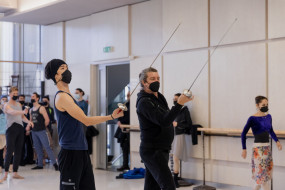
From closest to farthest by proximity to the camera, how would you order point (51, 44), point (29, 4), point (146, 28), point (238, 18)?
1. point (238, 18)
2. point (146, 28)
3. point (29, 4)
4. point (51, 44)

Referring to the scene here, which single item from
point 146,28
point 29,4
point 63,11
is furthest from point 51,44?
point 146,28

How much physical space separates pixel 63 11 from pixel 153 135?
6.11m

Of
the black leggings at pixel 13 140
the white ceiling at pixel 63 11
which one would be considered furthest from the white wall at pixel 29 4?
the black leggings at pixel 13 140

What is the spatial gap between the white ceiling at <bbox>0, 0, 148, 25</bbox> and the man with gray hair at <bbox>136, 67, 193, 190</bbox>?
15.5 feet

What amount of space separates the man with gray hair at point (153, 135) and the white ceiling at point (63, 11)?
4713 millimetres

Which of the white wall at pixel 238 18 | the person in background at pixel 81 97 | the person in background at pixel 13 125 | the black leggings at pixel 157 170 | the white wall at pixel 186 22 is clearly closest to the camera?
the black leggings at pixel 157 170

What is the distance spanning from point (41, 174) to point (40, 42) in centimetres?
398

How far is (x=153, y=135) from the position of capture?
3.73 m

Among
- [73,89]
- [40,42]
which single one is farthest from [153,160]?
[40,42]

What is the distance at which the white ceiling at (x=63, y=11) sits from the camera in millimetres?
8391

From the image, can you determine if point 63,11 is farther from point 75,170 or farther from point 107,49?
point 75,170

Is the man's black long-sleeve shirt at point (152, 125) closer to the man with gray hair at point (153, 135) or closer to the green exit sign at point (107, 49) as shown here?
the man with gray hair at point (153, 135)

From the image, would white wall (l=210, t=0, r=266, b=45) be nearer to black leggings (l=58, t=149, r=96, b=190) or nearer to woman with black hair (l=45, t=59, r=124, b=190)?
woman with black hair (l=45, t=59, r=124, b=190)

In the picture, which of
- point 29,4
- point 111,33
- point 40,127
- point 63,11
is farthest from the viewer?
point 29,4
